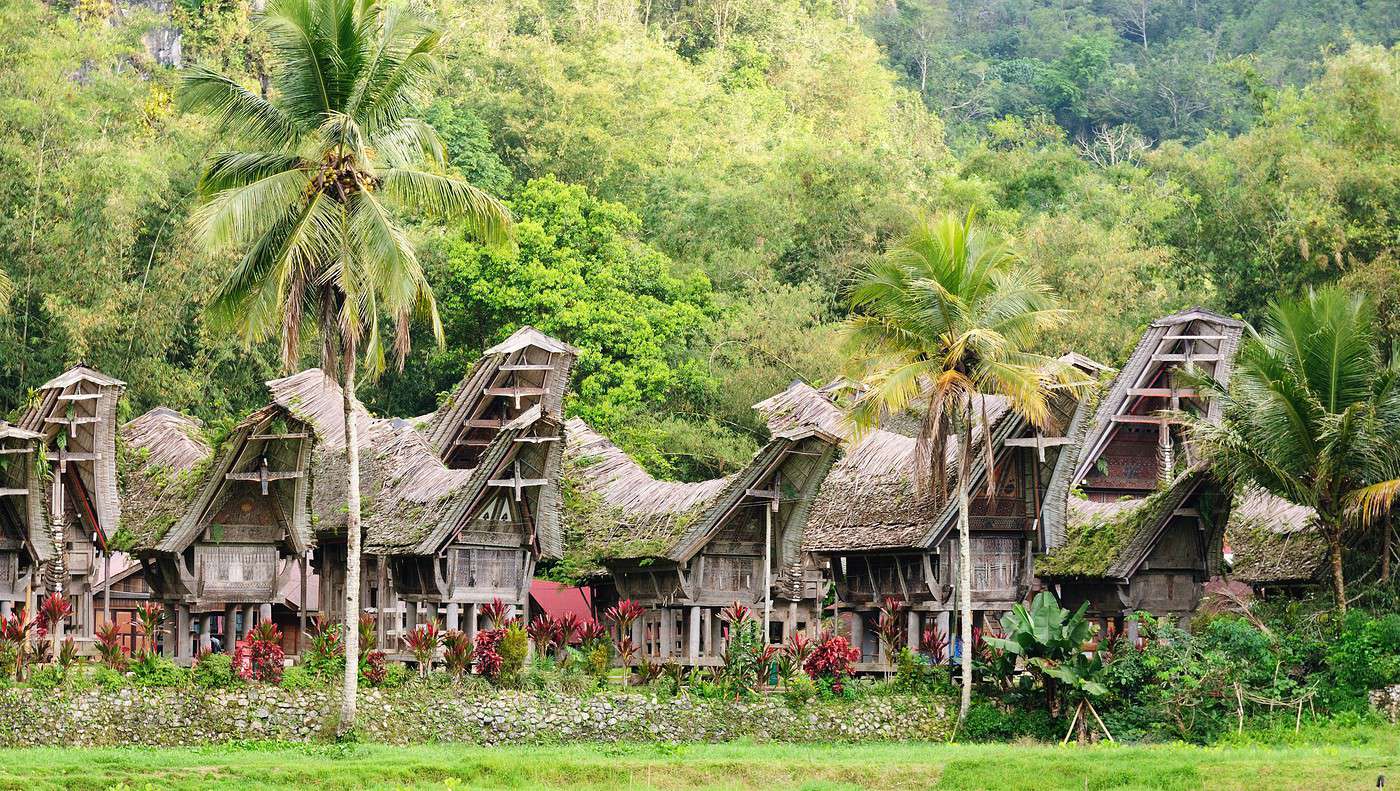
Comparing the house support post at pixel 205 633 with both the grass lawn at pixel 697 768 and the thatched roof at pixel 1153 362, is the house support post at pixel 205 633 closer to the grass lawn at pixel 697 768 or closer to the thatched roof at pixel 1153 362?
the grass lawn at pixel 697 768

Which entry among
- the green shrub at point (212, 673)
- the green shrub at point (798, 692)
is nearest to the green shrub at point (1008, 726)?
the green shrub at point (798, 692)

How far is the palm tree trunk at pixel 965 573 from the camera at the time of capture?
2991 cm

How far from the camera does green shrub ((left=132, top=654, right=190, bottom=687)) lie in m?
26.6

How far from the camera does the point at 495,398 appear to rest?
3669 cm

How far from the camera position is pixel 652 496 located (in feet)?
117

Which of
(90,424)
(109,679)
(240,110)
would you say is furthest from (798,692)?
(90,424)

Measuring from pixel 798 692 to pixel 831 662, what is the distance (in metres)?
1.02

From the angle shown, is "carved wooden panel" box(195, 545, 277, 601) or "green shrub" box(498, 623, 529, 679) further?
"carved wooden panel" box(195, 545, 277, 601)

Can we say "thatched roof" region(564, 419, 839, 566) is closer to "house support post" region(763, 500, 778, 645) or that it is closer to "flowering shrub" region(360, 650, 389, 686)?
"house support post" region(763, 500, 778, 645)

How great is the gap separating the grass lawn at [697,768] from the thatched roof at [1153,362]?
12.9 m

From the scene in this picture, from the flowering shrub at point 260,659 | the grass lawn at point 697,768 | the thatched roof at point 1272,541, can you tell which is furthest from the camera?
the thatched roof at point 1272,541

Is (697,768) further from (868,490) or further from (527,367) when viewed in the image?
(527,367)

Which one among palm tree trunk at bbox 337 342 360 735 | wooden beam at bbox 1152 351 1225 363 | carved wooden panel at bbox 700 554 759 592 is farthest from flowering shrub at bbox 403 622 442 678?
wooden beam at bbox 1152 351 1225 363

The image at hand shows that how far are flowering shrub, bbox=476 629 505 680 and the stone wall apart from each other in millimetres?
623
